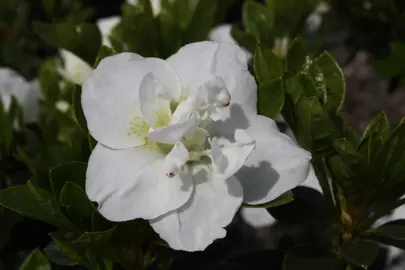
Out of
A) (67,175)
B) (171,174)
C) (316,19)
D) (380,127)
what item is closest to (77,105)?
(67,175)

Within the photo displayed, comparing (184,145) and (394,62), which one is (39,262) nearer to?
(184,145)

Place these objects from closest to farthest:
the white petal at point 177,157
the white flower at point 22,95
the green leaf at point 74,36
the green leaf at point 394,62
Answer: the white petal at point 177,157
the green leaf at point 74,36
the white flower at point 22,95
the green leaf at point 394,62

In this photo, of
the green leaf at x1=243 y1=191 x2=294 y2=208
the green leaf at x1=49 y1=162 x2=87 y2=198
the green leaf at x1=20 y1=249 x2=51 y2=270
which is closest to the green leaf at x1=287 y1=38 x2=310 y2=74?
the green leaf at x1=243 y1=191 x2=294 y2=208

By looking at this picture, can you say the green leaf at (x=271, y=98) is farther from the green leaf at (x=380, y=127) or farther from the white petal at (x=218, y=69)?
the green leaf at (x=380, y=127)

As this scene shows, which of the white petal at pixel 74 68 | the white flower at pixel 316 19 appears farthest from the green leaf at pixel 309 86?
the white flower at pixel 316 19

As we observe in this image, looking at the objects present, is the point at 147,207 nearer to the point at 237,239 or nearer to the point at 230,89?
the point at 230,89

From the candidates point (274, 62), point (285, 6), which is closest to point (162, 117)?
point (274, 62)
